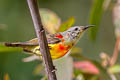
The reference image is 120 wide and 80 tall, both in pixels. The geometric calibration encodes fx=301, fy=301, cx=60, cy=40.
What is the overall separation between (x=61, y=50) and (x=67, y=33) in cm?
6

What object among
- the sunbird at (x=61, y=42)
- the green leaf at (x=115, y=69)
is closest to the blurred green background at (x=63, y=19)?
the green leaf at (x=115, y=69)

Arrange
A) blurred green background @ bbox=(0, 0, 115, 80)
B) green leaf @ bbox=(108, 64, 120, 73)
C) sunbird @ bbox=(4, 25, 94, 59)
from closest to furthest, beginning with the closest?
sunbird @ bbox=(4, 25, 94, 59) → green leaf @ bbox=(108, 64, 120, 73) → blurred green background @ bbox=(0, 0, 115, 80)

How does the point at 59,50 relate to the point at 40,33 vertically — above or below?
below

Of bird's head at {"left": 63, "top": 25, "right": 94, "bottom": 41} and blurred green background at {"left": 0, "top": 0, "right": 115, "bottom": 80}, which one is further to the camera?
blurred green background at {"left": 0, "top": 0, "right": 115, "bottom": 80}

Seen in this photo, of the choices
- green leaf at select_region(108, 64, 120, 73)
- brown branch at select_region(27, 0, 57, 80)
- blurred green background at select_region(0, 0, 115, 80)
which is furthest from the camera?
blurred green background at select_region(0, 0, 115, 80)

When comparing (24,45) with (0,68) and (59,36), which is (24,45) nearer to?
(59,36)

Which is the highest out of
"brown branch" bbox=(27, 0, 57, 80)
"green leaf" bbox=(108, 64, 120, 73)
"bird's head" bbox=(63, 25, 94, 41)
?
"brown branch" bbox=(27, 0, 57, 80)

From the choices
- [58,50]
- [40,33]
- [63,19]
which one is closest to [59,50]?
[58,50]

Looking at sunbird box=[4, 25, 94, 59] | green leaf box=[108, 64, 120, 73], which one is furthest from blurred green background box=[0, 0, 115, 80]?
sunbird box=[4, 25, 94, 59]

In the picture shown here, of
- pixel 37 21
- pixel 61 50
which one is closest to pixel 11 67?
pixel 61 50

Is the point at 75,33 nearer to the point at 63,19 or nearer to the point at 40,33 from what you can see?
the point at 40,33

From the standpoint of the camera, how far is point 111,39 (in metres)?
2.34

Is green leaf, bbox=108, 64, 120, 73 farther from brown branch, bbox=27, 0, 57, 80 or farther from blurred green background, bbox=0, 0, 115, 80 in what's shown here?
blurred green background, bbox=0, 0, 115, 80

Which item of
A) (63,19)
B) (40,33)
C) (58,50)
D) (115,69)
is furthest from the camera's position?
(63,19)
